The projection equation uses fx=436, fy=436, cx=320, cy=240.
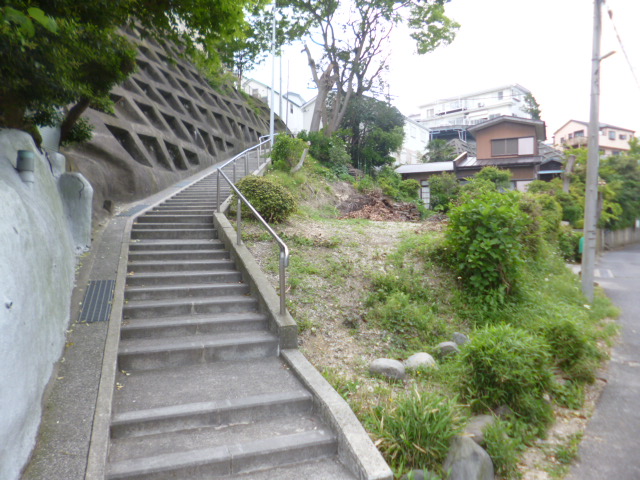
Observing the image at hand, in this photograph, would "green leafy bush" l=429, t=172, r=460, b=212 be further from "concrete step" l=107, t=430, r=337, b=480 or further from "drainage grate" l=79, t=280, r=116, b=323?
"concrete step" l=107, t=430, r=337, b=480

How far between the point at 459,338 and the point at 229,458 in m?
3.66

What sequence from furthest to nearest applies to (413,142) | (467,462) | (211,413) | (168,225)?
(413,142) < (168,225) < (211,413) < (467,462)

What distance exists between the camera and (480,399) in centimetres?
444

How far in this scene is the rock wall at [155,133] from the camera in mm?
10648

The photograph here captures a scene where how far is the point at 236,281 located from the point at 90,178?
535cm

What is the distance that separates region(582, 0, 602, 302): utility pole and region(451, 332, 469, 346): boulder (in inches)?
188

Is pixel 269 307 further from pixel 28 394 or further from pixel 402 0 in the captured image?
pixel 402 0

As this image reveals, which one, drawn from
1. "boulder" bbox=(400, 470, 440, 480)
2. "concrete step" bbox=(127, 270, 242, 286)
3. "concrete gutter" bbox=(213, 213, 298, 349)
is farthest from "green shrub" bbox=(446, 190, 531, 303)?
"boulder" bbox=(400, 470, 440, 480)

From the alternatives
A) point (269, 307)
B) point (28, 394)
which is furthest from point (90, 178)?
point (28, 394)

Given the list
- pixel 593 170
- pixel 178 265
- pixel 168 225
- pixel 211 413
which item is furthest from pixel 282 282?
pixel 593 170

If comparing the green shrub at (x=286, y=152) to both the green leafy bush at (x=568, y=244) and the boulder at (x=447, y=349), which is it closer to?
the green leafy bush at (x=568, y=244)

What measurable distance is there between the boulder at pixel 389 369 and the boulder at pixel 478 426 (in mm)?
861

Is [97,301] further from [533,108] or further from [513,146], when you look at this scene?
[533,108]

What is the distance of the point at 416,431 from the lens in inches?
142
